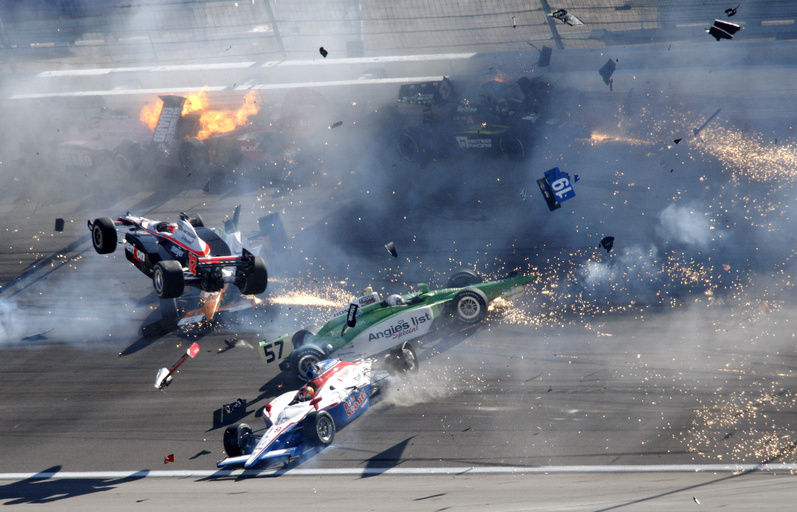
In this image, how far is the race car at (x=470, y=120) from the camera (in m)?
19.2

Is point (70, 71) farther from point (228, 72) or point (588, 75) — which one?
point (588, 75)

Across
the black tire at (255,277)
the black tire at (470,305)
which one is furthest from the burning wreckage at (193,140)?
the black tire at (470,305)

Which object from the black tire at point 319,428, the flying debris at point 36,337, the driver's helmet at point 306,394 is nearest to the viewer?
the black tire at point 319,428

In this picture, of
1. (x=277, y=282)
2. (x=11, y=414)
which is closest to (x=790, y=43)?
(x=277, y=282)

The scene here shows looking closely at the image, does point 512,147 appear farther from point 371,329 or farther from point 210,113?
point 210,113

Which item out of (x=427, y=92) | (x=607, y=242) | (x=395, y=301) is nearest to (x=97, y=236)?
(x=395, y=301)

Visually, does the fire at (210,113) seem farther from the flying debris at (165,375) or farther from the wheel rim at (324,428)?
the wheel rim at (324,428)

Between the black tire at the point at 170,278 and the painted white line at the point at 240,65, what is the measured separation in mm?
13799

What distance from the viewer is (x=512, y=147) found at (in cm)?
1909

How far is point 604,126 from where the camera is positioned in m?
20.2

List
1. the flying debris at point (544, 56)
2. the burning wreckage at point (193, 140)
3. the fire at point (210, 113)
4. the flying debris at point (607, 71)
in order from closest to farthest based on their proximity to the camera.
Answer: the flying debris at point (607, 71) < the burning wreckage at point (193, 140) < the flying debris at point (544, 56) < the fire at point (210, 113)

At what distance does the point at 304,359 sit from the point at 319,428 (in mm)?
2003

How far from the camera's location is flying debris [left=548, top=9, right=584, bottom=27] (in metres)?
20.6

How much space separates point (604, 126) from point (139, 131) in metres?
15.1
